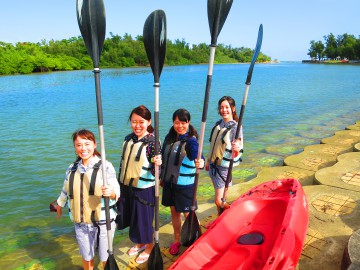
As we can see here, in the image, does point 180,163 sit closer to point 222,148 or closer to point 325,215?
point 222,148

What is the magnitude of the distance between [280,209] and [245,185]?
94.3 inches

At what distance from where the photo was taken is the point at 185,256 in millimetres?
2711

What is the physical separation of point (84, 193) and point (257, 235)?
181cm

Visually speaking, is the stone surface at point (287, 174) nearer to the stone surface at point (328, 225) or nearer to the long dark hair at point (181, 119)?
the stone surface at point (328, 225)

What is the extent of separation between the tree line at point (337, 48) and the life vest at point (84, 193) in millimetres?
107962

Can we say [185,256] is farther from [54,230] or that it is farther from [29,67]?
[29,67]

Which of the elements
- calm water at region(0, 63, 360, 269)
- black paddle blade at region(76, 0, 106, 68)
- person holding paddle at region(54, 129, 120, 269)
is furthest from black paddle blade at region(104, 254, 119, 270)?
black paddle blade at region(76, 0, 106, 68)

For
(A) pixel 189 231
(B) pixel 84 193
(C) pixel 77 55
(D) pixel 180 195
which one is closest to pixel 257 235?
(A) pixel 189 231

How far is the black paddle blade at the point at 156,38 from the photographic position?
2.78 m

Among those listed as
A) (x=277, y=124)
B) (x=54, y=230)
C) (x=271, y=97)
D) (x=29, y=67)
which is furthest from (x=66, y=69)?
(x=54, y=230)

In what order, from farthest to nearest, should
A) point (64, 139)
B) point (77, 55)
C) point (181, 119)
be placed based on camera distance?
point (77, 55) → point (64, 139) → point (181, 119)

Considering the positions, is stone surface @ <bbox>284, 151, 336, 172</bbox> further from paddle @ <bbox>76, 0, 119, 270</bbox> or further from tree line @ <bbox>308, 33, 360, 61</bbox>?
tree line @ <bbox>308, 33, 360, 61</bbox>

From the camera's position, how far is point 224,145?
3.72 meters

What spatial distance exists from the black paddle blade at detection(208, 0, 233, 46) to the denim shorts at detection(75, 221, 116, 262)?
2.18 metres
